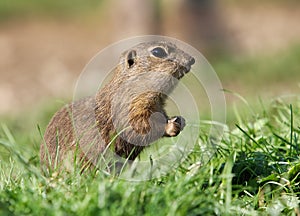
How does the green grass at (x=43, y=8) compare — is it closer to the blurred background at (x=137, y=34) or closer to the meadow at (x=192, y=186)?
the blurred background at (x=137, y=34)

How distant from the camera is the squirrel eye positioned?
421cm

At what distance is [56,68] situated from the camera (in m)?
15.1

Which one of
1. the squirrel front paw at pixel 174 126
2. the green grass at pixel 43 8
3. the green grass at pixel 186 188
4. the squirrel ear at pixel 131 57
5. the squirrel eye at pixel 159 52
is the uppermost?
the green grass at pixel 43 8

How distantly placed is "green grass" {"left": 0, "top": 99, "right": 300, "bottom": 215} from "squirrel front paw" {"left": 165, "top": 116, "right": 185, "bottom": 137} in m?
0.21

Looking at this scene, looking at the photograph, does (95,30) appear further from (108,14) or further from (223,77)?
(223,77)

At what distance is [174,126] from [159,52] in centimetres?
47

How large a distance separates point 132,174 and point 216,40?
1249cm

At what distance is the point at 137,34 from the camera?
13.6m

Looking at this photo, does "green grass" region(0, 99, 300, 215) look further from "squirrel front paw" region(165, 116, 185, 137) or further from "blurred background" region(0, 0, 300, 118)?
"blurred background" region(0, 0, 300, 118)

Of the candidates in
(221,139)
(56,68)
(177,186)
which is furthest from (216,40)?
(177,186)

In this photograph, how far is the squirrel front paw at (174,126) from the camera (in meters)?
4.05

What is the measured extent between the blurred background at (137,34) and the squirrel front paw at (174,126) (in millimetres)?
5060

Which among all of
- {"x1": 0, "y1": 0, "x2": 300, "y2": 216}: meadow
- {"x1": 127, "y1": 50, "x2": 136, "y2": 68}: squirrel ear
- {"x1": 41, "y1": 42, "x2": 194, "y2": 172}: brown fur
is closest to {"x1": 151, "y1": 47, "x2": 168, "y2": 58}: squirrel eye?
A: {"x1": 41, "y1": 42, "x2": 194, "y2": 172}: brown fur

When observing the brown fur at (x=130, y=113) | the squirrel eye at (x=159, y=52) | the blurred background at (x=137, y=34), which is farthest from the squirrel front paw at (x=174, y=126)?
the blurred background at (x=137, y=34)
